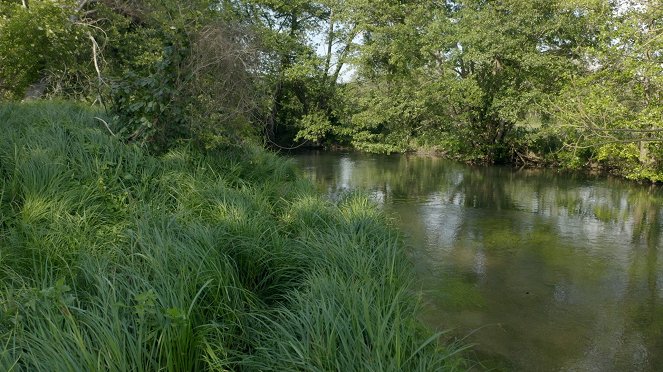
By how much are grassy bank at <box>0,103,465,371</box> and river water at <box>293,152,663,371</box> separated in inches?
39.4

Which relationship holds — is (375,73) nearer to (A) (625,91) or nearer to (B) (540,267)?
(A) (625,91)

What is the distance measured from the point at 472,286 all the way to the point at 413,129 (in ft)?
42.9

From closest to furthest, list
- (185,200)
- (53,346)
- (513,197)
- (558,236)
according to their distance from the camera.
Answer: (53,346) < (185,200) < (558,236) < (513,197)

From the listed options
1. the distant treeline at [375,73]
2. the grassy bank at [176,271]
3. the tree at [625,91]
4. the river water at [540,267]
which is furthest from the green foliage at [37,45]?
the tree at [625,91]

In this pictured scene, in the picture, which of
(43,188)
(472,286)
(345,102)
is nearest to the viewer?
(43,188)

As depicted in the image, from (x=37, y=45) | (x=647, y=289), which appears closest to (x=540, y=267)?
(x=647, y=289)

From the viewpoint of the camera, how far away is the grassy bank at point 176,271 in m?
2.22

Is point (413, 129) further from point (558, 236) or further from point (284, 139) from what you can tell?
point (558, 236)

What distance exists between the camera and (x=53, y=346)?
Answer: 1.99m

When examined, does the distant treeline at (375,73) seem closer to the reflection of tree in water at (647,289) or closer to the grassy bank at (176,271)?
the grassy bank at (176,271)

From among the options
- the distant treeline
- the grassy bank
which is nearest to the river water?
the grassy bank

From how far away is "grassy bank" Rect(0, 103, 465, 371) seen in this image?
222 cm

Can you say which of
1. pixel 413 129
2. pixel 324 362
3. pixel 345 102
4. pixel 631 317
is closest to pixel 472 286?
pixel 631 317

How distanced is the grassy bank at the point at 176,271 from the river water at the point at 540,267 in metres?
1.00
